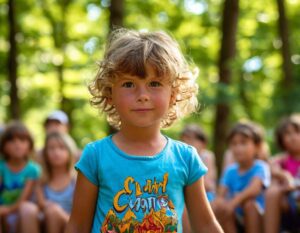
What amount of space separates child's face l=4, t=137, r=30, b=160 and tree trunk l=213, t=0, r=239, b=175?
16.3ft

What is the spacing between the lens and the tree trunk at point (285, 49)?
36.2 feet

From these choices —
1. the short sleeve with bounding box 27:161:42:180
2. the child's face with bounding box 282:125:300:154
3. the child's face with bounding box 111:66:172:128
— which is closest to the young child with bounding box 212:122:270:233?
the child's face with bounding box 282:125:300:154

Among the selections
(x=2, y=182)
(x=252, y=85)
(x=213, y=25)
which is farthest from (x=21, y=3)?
(x=2, y=182)

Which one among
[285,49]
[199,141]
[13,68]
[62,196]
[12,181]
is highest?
[285,49]

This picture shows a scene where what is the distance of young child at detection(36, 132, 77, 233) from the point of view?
5578mm

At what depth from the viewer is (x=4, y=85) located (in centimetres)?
1566

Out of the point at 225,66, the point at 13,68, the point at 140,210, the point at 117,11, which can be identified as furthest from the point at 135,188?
the point at 13,68

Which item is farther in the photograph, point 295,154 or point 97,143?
point 295,154

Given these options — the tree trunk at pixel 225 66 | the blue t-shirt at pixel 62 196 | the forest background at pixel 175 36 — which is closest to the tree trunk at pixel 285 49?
the forest background at pixel 175 36

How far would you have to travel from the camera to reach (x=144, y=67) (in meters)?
2.28

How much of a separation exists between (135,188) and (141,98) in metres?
0.36

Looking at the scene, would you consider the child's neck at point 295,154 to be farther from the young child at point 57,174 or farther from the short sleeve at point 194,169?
the short sleeve at point 194,169

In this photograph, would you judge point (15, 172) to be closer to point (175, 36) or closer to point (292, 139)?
point (292, 139)

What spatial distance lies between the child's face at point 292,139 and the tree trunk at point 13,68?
23.3ft
